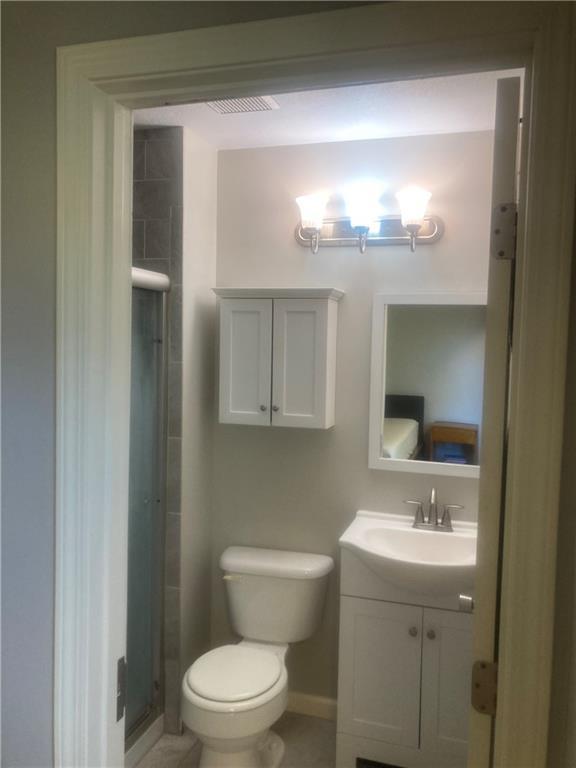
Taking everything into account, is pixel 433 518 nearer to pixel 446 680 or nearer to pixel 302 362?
pixel 446 680

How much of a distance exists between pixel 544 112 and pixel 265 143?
1.84 m

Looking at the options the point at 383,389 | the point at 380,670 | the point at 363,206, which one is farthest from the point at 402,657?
the point at 363,206

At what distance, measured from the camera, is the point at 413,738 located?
87.0 inches

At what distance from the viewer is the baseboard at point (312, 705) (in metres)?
2.62

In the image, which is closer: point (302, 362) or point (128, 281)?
point (128, 281)

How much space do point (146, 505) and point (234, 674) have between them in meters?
0.71

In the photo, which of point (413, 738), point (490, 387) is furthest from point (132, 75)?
point (413, 738)

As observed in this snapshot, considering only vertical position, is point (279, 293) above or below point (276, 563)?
above

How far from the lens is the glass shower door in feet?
7.49

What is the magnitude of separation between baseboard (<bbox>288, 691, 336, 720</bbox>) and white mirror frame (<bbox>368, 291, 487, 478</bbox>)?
1.08 meters

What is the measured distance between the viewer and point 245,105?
81.0 inches

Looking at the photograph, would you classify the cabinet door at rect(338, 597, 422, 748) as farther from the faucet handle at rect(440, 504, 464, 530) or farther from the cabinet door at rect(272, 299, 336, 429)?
the cabinet door at rect(272, 299, 336, 429)

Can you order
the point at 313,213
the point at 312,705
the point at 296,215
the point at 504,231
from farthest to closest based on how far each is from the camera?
the point at 312,705 → the point at 296,215 → the point at 313,213 → the point at 504,231

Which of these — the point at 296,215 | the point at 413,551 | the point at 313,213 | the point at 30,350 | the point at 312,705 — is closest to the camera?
the point at 30,350
